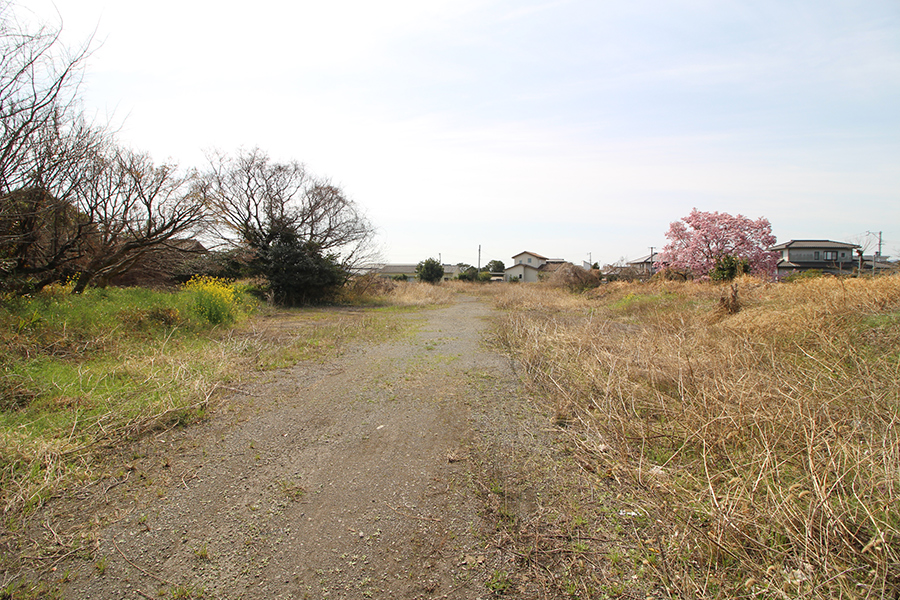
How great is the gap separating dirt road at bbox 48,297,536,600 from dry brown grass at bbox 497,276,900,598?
3.44 ft

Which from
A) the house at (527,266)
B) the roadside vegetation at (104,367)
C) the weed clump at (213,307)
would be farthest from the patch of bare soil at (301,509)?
the house at (527,266)

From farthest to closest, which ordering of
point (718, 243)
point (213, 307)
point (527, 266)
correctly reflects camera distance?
point (527, 266) < point (718, 243) < point (213, 307)

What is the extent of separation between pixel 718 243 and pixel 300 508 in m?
23.9

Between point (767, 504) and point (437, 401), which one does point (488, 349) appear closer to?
point (437, 401)

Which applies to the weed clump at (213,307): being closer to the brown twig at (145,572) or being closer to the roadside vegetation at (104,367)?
the roadside vegetation at (104,367)

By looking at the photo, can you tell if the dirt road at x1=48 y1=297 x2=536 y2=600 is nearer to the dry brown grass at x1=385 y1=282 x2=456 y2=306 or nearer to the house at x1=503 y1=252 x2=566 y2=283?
the dry brown grass at x1=385 y1=282 x2=456 y2=306

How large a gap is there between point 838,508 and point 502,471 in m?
1.89

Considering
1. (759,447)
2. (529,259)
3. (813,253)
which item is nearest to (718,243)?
(759,447)

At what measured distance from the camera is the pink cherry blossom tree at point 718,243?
802 inches

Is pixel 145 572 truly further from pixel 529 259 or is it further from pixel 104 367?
pixel 529 259

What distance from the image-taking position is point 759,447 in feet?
9.57

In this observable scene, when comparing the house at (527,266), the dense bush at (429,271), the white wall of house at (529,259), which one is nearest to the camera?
the dense bush at (429,271)

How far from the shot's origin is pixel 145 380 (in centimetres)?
457

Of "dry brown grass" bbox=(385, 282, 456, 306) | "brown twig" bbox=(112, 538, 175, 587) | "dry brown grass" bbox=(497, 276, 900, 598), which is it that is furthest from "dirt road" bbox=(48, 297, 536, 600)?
"dry brown grass" bbox=(385, 282, 456, 306)
